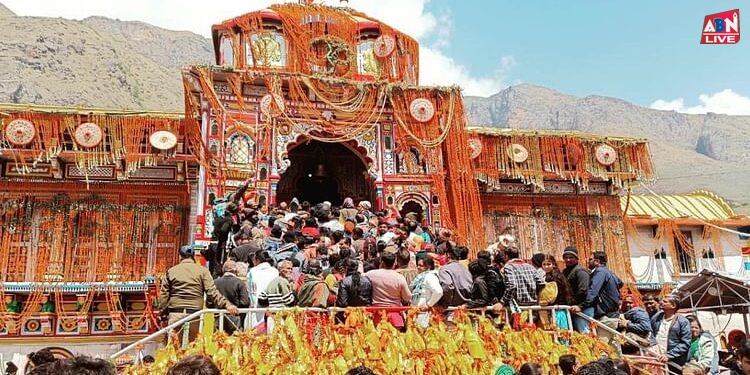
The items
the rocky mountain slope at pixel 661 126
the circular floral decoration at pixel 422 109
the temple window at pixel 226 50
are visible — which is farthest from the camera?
the rocky mountain slope at pixel 661 126

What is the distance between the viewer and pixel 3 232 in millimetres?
15312

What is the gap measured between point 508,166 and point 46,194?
12.9m

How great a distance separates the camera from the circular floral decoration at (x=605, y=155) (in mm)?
19031

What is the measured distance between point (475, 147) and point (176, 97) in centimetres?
5902

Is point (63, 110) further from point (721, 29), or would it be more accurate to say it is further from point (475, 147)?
point (721, 29)

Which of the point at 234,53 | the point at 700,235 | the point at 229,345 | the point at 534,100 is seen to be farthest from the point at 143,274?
Result: the point at 534,100

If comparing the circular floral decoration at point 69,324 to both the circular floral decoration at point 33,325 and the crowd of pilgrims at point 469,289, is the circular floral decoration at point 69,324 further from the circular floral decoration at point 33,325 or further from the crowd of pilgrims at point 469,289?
the crowd of pilgrims at point 469,289

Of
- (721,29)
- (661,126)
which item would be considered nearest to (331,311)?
(721,29)

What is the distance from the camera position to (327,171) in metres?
19.1

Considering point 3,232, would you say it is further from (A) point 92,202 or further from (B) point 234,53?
(B) point 234,53

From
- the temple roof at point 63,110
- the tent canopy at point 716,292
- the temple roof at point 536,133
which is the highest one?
the temple roof at point 63,110

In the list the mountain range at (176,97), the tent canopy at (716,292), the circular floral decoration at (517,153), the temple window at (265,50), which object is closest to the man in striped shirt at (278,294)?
the tent canopy at (716,292)

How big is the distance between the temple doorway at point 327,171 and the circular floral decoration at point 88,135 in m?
5.44

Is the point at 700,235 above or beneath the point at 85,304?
above
